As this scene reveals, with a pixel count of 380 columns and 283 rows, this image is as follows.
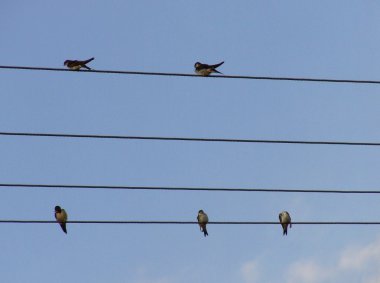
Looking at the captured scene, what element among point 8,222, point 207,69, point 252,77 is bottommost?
point 8,222

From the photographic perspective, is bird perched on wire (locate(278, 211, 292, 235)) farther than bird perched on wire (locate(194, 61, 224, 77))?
Yes

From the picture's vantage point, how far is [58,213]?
21.4m

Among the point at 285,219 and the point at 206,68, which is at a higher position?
the point at 206,68

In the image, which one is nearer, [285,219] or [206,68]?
[206,68]

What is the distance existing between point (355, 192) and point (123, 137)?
115 inches

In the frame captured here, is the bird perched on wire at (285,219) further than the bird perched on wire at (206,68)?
Yes

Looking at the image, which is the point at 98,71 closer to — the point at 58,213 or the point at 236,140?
the point at 236,140

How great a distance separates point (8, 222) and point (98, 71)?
209cm

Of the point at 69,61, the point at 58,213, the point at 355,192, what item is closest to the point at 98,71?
the point at 355,192

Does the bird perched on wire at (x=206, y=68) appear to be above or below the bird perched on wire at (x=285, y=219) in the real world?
above

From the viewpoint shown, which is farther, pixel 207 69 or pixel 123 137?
pixel 207 69

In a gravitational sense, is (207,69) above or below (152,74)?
above

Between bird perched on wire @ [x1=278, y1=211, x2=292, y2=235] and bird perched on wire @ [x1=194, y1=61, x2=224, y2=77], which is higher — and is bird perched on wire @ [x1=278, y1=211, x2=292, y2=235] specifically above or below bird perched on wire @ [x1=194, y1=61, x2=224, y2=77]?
below

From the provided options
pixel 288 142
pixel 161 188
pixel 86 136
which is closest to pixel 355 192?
pixel 288 142
